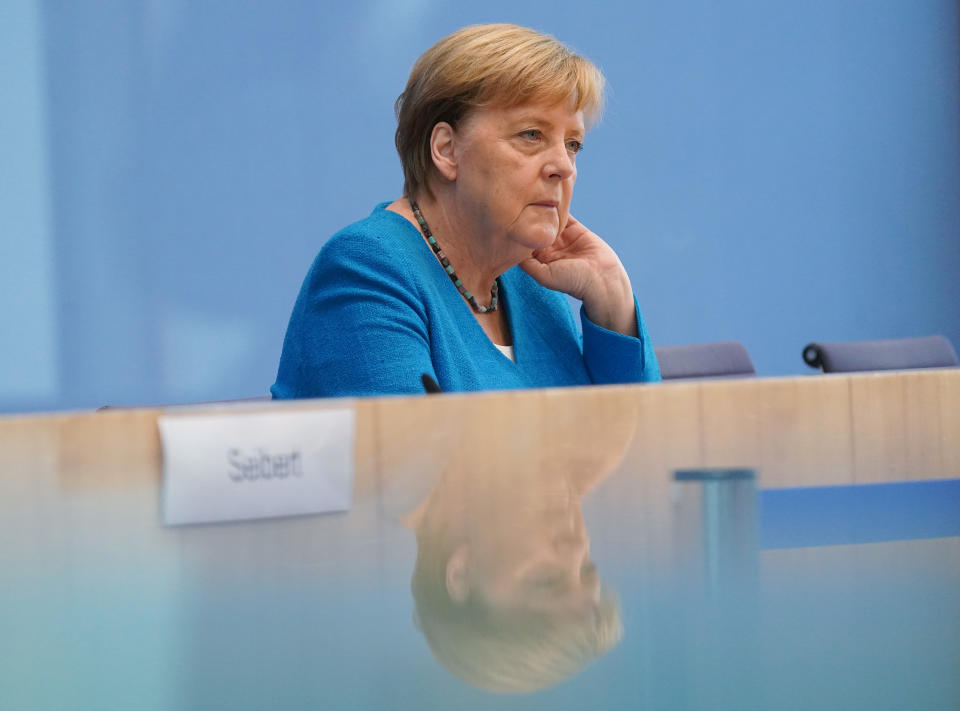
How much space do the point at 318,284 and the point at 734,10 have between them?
136 inches

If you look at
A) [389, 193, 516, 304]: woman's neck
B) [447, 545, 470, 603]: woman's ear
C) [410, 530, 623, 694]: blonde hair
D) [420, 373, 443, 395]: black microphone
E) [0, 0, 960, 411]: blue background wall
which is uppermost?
[0, 0, 960, 411]: blue background wall

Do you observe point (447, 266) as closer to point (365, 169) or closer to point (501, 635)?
point (501, 635)

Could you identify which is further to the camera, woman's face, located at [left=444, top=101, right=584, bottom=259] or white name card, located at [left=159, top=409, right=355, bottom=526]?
woman's face, located at [left=444, top=101, right=584, bottom=259]

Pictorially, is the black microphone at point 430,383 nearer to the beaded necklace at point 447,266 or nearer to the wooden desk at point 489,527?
the wooden desk at point 489,527

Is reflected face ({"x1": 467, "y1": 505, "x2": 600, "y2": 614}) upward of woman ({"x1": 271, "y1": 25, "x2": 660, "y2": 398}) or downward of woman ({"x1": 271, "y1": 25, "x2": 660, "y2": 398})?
downward

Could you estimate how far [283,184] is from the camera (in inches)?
135

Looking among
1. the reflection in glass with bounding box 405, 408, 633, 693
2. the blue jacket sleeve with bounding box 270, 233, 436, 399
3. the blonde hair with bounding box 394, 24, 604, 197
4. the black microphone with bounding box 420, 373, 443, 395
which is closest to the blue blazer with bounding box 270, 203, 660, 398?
the blue jacket sleeve with bounding box 270, 233, 436, 399

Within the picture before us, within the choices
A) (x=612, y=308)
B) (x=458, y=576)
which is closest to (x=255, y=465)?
(x=458, y=576)

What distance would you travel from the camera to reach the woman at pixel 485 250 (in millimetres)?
1038

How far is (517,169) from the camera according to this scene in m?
1.17

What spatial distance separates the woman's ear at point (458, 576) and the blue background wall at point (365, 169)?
3.05 meters

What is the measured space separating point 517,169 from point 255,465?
0.82 metres

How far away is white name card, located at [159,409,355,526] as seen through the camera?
0.40 meters

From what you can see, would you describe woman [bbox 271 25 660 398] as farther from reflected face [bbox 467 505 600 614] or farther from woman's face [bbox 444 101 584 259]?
reflected face [bbox 467 505 600 614]
